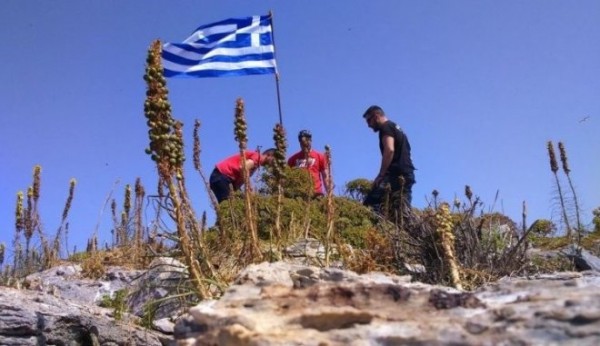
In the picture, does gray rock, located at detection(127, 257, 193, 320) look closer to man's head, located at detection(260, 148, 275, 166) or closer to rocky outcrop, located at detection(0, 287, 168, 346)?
rocky outcrop, located at detection(0, 287, 168, 346)

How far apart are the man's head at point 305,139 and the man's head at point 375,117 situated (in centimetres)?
94

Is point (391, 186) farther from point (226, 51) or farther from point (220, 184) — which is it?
point (226, 51)

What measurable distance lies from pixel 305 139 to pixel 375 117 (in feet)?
3.60

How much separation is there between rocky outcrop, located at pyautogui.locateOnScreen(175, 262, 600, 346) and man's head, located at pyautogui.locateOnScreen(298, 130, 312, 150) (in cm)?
657

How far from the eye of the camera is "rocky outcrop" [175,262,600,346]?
1591 mm

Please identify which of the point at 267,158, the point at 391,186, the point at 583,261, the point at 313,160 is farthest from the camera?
the point at 313,160

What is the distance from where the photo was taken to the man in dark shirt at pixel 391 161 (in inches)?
345

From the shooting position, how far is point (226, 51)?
8.59 meters

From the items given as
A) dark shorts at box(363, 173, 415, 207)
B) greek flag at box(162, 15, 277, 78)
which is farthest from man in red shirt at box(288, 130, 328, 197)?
greek flag at box(162, 15, 277, 78)

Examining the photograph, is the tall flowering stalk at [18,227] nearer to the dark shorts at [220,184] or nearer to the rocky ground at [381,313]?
the dark shorts at [220,184]

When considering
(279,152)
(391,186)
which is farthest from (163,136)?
(391,186)

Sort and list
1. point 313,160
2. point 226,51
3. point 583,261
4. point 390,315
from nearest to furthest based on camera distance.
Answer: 1. point 390,315
2. point 583,261
3. point 226,51
4. point 313,160

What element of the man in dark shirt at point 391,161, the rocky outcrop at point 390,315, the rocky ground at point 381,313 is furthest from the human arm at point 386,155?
the rocky outcrop at point 390,315

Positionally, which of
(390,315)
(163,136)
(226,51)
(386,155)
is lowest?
(390,315)
